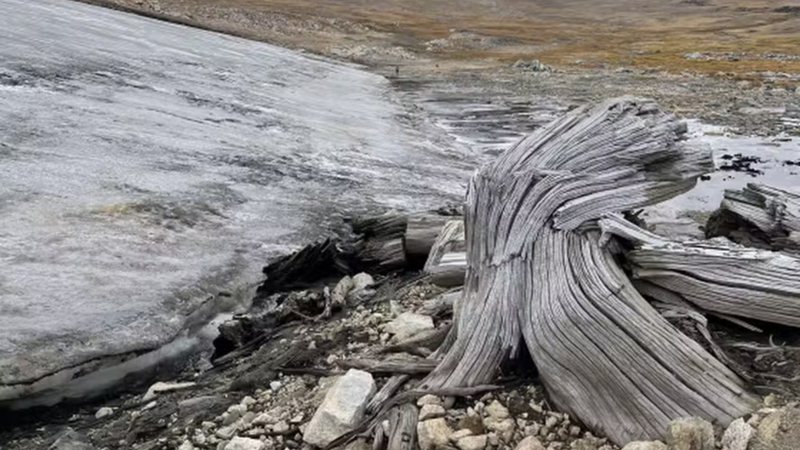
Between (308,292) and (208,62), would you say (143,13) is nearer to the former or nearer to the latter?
(208,62)

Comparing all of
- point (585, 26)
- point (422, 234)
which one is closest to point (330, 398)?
point (422, 234)

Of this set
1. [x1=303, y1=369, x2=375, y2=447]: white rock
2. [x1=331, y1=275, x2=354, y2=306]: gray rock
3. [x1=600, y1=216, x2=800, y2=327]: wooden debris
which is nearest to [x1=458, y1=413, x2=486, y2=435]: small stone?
[x1=303, y1=369, x2=375, y2=447]: white rock

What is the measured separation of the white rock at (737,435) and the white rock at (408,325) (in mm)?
2499

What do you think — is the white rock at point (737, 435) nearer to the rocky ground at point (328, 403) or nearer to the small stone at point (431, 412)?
the rocky ground at point (328, 403)

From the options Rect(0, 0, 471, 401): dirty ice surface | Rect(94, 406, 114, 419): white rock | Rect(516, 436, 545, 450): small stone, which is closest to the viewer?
Rect(516, 436, 545, 450): small stone

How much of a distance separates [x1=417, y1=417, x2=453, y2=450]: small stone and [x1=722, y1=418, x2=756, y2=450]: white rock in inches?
56.4

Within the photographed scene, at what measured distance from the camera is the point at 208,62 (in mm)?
27125

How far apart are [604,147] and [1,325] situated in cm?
518

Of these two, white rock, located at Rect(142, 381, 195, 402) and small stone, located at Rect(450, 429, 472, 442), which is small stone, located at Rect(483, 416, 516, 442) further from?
white rock, located at Rect(142, 381, 195, 402)

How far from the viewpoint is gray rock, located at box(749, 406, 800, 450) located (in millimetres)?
4020

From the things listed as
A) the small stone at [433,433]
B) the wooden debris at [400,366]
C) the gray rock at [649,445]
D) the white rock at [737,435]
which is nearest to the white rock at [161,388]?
the wooden debris at [400,366]

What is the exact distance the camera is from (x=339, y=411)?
5.05 m

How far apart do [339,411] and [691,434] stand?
1987 mm

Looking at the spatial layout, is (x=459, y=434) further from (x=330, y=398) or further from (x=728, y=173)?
(x=728, y=173)
